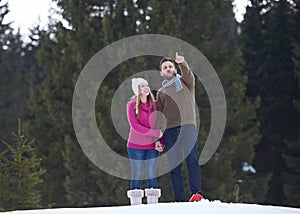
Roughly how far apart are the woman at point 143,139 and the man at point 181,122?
0.56ft

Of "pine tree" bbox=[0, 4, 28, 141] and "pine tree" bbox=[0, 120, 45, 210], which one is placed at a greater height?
"pine tree" bbox=[0, 4, 28, 141]

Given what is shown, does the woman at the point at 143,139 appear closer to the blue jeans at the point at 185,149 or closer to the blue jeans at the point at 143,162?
the blue jeans at the point at 143,162

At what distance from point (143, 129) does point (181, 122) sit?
418 mm

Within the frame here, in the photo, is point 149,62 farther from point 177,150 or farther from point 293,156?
point 177,150

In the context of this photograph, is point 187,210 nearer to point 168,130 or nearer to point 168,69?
point 168,130

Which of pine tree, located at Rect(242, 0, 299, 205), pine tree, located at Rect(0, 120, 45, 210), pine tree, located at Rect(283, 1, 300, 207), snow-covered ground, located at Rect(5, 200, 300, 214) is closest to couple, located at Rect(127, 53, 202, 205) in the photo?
snow-covered ground, located at Rect(5, 200, 300, 214)

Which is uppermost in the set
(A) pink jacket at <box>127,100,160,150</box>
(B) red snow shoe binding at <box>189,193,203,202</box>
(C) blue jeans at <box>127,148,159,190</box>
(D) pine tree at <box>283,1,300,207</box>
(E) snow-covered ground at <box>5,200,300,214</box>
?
(A) pink jacket at <box>127,100,160,150</box>

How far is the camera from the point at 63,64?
16.4 meters

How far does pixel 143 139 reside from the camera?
585 centimetres

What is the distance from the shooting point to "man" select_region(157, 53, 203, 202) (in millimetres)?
5625

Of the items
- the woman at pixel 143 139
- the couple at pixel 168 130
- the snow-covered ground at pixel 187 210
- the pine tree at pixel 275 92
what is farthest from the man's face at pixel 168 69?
the pine tree at pixel 275 92

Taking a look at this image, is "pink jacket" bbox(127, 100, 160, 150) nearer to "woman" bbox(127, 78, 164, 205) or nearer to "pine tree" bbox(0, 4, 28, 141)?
"woman" bbox(127, 78, 164, 205)

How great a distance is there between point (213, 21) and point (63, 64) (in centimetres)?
439

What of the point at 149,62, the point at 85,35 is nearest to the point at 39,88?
the point at 85,35
